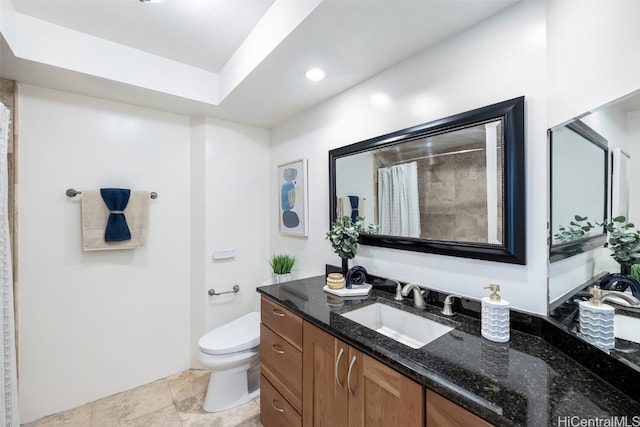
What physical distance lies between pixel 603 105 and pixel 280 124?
2.22 metres

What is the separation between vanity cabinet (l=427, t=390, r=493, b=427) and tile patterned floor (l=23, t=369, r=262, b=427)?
142 cm

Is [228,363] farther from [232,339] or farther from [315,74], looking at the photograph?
[315,74]

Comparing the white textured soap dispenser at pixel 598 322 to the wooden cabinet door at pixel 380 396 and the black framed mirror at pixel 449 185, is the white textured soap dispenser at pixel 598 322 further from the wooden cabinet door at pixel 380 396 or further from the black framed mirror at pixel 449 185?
the wooden cabinet door at pixel 380 396

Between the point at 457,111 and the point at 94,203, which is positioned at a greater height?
the point at 457,111

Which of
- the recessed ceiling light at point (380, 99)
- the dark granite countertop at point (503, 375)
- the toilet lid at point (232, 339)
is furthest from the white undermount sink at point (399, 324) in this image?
the recessed ceiling light at point (380, 99)

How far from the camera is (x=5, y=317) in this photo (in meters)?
1.33

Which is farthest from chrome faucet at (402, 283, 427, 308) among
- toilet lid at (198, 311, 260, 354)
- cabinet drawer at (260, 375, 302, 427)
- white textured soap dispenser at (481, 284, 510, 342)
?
toilet lid at (198, 311, 260, 354)

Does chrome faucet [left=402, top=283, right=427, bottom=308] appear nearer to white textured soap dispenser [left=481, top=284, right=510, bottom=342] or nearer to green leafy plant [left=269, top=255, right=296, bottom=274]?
white textured soap dispenser [left=481, top=284, right=510, bottom=342]

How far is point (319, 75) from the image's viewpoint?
1.69 metres

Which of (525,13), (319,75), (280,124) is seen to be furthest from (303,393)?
(280,124)

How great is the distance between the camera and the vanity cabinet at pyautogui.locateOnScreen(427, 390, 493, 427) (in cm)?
70

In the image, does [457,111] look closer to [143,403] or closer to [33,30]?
[33,30]

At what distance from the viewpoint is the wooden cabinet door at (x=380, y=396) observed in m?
0.84

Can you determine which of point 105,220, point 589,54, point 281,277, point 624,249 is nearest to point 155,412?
point 281,277
